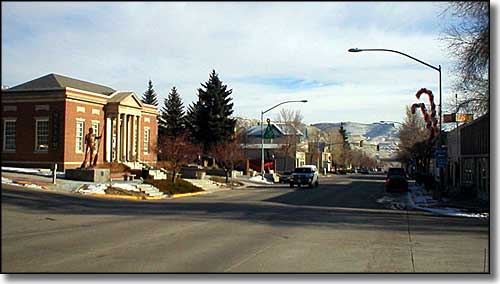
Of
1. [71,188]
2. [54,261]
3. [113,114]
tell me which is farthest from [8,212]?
[113,114]

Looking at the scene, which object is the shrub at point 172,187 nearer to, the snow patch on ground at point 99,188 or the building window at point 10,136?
the snow patch on ground at point 99,188

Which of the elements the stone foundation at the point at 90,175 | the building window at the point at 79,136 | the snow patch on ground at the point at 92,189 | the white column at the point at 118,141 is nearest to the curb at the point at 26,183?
the snow patch on ground at the point at 92,189

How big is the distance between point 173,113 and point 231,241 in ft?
242

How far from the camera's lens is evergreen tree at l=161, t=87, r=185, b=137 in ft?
273

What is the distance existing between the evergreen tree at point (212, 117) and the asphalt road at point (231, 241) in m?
46.8

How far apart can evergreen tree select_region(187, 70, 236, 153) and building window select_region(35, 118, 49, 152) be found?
25.2m

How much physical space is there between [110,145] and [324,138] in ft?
306

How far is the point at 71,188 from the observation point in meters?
31.2

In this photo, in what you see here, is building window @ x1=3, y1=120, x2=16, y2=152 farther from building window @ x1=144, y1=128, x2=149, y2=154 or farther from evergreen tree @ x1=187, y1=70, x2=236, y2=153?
evergreen tree @ x1=187, y1=70, x2=236, y2=153

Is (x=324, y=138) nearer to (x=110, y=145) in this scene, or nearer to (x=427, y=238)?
(x=110, y=145)

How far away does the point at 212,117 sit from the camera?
226 feet

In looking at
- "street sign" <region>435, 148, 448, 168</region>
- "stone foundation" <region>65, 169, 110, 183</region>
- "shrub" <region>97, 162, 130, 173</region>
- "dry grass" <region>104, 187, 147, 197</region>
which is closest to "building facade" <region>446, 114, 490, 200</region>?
"street sign" <region>435, 148, 448, 168</region>

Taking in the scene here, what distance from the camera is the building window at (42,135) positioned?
4481 cm

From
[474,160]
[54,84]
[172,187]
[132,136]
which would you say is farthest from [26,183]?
[132,136]
